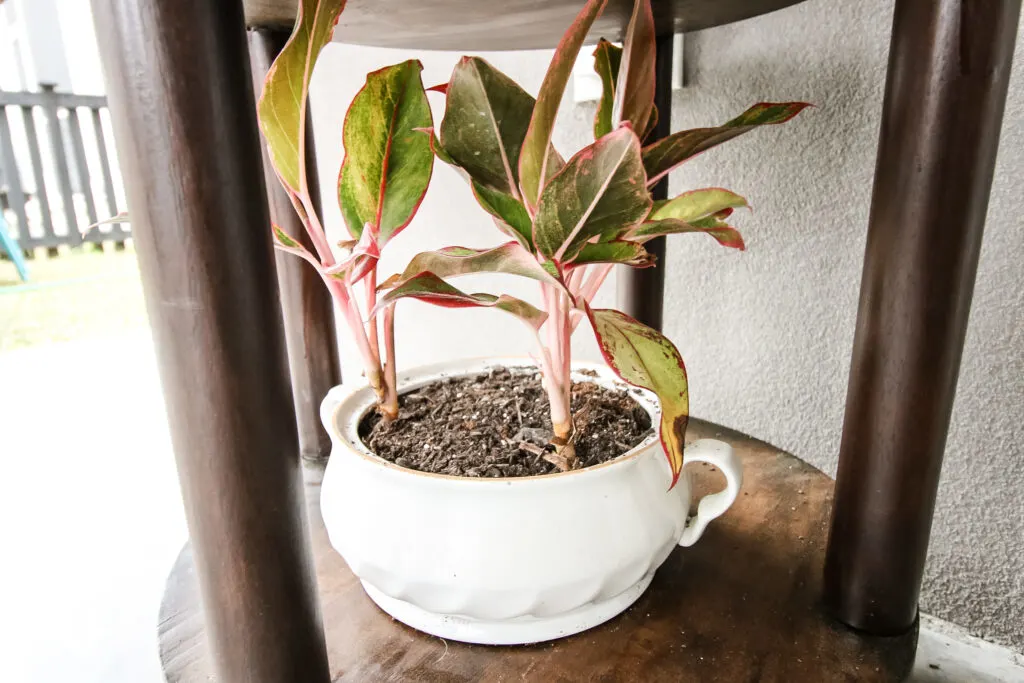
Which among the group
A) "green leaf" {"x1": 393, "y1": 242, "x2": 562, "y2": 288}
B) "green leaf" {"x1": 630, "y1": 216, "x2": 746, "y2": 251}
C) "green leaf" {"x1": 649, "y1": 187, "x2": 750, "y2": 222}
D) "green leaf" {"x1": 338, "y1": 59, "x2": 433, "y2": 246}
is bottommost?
"green leaf" {"x1": 393, "y1": 242, "x2": 562, "y2": 288}

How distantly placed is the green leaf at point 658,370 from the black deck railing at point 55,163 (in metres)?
3.51

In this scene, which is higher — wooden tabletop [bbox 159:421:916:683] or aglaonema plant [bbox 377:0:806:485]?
aglaonema plant [bbox 377:0:806:485]

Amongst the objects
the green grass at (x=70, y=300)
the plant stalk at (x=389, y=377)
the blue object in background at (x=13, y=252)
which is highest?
the plant stalk at (x=389, y=377)

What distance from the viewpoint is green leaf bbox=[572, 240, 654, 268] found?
34cm

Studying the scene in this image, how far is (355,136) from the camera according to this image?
0.41 meters

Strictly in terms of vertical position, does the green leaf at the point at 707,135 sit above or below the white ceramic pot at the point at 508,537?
above

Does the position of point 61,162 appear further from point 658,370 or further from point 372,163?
point 658,370

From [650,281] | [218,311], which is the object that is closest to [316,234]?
[218,311]

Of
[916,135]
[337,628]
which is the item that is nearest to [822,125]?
[916,135]

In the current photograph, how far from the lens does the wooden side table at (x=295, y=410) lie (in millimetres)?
277

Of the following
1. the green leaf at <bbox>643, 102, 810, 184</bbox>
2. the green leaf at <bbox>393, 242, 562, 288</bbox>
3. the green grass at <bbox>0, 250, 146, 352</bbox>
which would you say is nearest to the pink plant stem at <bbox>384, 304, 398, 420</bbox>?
the green leaf at <bbox>393, 242, 562, 288</bbox>

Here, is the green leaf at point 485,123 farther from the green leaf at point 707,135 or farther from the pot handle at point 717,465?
the pot handle at point 717,465

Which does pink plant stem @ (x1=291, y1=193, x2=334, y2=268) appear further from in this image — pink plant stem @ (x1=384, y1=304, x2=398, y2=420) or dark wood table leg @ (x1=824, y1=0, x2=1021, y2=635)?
dark wood table leg @ (x1=824, y1=0, x2=1021, y2=635)

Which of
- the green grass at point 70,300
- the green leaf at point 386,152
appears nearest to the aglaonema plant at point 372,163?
the green leaf at point 386,152
